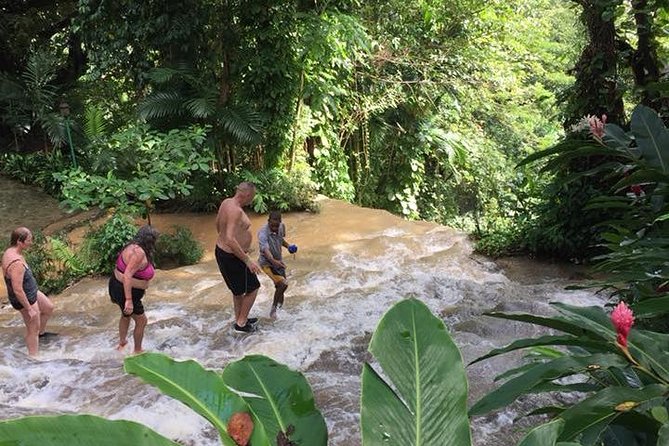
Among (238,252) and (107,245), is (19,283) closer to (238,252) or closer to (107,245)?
(238,252)

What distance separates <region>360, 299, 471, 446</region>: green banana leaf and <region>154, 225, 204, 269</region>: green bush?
7.41 metres

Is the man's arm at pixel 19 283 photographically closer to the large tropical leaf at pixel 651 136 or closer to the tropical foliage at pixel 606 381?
the tropical foliage at pixel 606 381

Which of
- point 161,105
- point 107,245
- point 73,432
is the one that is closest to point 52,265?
point 107,245

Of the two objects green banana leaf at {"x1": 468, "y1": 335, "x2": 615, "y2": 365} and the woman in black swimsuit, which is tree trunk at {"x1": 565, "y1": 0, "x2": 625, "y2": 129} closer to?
green banana leaf at {"x1": 468, "y1": 335, "x2": 615, "y2": 365}

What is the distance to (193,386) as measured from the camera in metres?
0.95

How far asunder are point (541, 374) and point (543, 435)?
0.45 m

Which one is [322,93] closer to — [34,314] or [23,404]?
[34,314]

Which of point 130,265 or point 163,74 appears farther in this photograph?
point 163,74

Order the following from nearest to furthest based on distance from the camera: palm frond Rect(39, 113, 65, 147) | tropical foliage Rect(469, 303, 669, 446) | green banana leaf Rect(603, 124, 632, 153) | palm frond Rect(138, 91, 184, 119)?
tropical foliage Rect(469, 303, 669, 446) < green banana leaf Rect(603, 124, 632, 153) < palm frond Rect(138, 91, 184, 119) < palm frond Rect(39, 113, 65, 147)

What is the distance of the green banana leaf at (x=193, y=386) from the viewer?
92 centimetres

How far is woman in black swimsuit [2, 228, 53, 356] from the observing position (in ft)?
15.9

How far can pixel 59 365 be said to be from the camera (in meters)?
4.68

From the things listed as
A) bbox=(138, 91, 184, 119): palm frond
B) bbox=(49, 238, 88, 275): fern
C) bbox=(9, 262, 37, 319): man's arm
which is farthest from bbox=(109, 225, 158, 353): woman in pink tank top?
bbox=(138, 91, 184, 119): palm frond

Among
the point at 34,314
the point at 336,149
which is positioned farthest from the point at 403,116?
the point at 34,314
